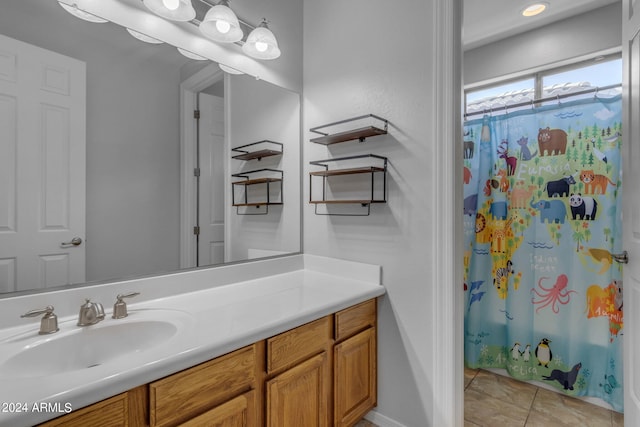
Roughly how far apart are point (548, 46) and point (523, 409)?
2.51 m

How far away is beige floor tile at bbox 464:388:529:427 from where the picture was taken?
1716 millimetres

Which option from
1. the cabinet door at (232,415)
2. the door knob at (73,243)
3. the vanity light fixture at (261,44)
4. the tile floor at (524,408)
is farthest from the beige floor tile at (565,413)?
the vanity light fixture at (261,44)

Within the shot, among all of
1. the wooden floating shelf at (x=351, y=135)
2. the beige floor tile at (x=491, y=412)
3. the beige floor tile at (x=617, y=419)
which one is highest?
the wooden floating shelf at (x=351, y=135)

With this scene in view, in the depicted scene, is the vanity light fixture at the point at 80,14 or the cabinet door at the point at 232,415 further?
the vanity light fixture at the point at 80,14

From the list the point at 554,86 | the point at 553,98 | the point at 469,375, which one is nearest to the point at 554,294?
the point at 469,375

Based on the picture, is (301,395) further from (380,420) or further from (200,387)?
(380,420)

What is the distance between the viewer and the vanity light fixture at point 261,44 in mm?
1645

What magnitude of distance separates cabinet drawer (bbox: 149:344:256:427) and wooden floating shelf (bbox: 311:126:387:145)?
1119mm

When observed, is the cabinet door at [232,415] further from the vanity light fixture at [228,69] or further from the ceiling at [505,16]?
the ceiling at [505,16]

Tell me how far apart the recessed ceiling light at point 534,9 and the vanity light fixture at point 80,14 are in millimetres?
2584

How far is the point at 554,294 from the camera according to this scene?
80.1 inches

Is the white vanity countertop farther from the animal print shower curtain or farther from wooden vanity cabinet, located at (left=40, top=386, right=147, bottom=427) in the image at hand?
the animal print shower curtain

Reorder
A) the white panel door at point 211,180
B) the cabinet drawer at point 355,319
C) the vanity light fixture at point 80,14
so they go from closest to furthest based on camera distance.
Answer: the vanity light fixture at point 80,14 → the cabinet drawer at point 355,319 → the white panel door at point 211,180

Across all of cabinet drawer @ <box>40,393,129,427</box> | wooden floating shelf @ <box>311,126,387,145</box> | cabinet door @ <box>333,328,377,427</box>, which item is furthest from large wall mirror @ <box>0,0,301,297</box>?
cabinet door @ <box>333,328,377,427</box>
